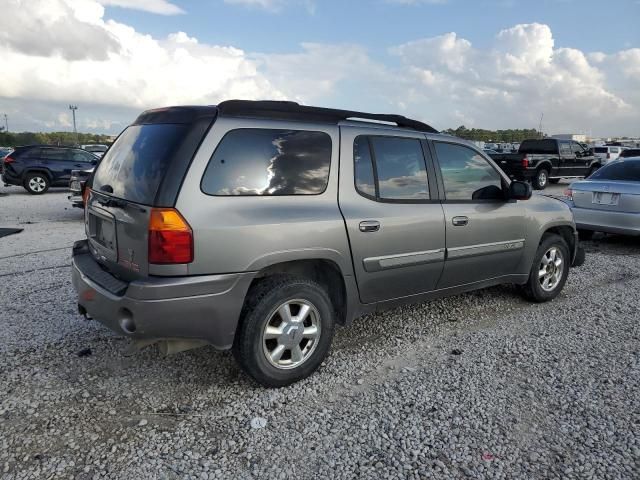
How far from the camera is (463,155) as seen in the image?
437 cm

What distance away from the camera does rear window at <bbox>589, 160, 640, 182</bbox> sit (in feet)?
26.1

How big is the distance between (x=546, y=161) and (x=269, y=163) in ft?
59.5

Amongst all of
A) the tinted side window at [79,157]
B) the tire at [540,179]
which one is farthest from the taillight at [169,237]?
the tire at [540,179]

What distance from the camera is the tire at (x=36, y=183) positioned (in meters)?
15.7

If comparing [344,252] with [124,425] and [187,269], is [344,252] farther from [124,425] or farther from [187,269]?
[124,425]

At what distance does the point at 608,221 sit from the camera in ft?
25.4

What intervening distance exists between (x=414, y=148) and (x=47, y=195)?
15093mm

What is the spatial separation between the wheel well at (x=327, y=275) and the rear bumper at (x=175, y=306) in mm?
433

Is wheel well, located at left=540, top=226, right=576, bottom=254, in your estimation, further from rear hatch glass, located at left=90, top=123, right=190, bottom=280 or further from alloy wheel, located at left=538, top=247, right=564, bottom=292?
rear hatch glass, located at left=90, top=123, right=190, bottom=280

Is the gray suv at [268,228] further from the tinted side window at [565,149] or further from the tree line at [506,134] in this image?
Result: the tree line at [506,134]

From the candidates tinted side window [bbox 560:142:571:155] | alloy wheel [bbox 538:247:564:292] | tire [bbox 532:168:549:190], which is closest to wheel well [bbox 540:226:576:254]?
alloy wheel [bbox 538:247:564:292]

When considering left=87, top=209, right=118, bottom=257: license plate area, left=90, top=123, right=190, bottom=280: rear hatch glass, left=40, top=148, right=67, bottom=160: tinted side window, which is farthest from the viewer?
left=40, top=148, right=67, bottom=160: tinted side window

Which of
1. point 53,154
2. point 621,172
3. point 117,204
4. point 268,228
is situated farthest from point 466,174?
point 53,154

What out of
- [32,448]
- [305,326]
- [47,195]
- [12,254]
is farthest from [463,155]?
[47,195]
